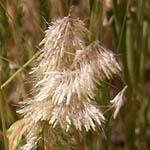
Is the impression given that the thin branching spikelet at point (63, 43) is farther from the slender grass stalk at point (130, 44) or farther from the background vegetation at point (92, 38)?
the slender grass stalk at point (130, 44)

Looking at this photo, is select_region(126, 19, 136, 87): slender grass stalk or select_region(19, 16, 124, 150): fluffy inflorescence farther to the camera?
select_region(126, 19, 136, 87): slender grass stalk

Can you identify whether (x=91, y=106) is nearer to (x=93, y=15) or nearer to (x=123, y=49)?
(x=93, y=15)

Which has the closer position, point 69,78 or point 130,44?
point 69,78

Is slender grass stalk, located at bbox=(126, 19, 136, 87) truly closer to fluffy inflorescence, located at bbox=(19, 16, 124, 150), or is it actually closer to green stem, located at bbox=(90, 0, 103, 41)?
green stem, located at bbox=(90, 0, 103, 41)

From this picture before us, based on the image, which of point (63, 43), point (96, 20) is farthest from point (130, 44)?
point (63, 43)

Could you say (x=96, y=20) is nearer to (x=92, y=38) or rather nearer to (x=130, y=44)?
(x=92, y=38)

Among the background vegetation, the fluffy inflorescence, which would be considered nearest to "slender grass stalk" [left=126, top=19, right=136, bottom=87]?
the background vegetation

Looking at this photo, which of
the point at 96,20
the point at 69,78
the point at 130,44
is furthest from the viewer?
the point at 130,44

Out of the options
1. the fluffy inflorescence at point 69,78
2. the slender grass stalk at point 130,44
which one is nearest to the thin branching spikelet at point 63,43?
the fluffy inflorescence at point 69,78

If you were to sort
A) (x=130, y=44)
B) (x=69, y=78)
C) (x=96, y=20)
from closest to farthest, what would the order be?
(x=69, y=78), (x=96, y=20), (x=130, y=44)
